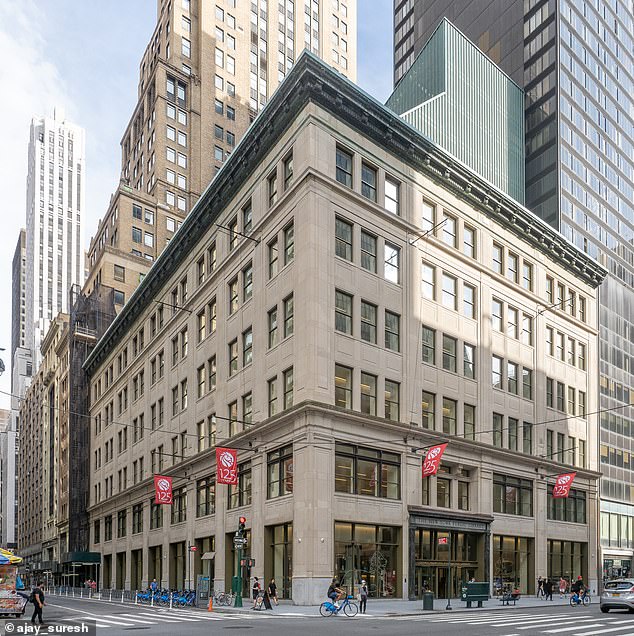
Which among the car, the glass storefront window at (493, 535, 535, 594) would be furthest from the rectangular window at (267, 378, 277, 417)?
the car

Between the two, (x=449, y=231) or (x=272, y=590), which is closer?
(x=272, y=590)

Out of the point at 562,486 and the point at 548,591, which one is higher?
the point at 562,486

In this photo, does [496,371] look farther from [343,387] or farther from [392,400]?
[343,387]

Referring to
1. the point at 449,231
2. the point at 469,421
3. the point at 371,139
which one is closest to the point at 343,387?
the point at 469,421

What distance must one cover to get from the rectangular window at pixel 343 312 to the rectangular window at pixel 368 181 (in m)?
6.46

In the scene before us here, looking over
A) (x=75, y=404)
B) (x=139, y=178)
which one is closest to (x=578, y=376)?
(x=75, y=404)

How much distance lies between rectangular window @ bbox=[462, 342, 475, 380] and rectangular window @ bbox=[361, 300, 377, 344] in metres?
8.78

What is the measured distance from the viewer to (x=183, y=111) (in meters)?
104

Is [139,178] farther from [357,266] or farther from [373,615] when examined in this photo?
[373,615]

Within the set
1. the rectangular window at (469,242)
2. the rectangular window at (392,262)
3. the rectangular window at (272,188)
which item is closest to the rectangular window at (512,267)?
the rectangular window at (469,242)

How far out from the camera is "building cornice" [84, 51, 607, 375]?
4291 centimetres

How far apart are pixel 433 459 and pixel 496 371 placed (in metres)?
13.9

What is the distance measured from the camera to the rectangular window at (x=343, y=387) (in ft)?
135

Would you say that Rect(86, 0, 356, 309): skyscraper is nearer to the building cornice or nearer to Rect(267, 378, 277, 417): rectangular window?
the building cornice
